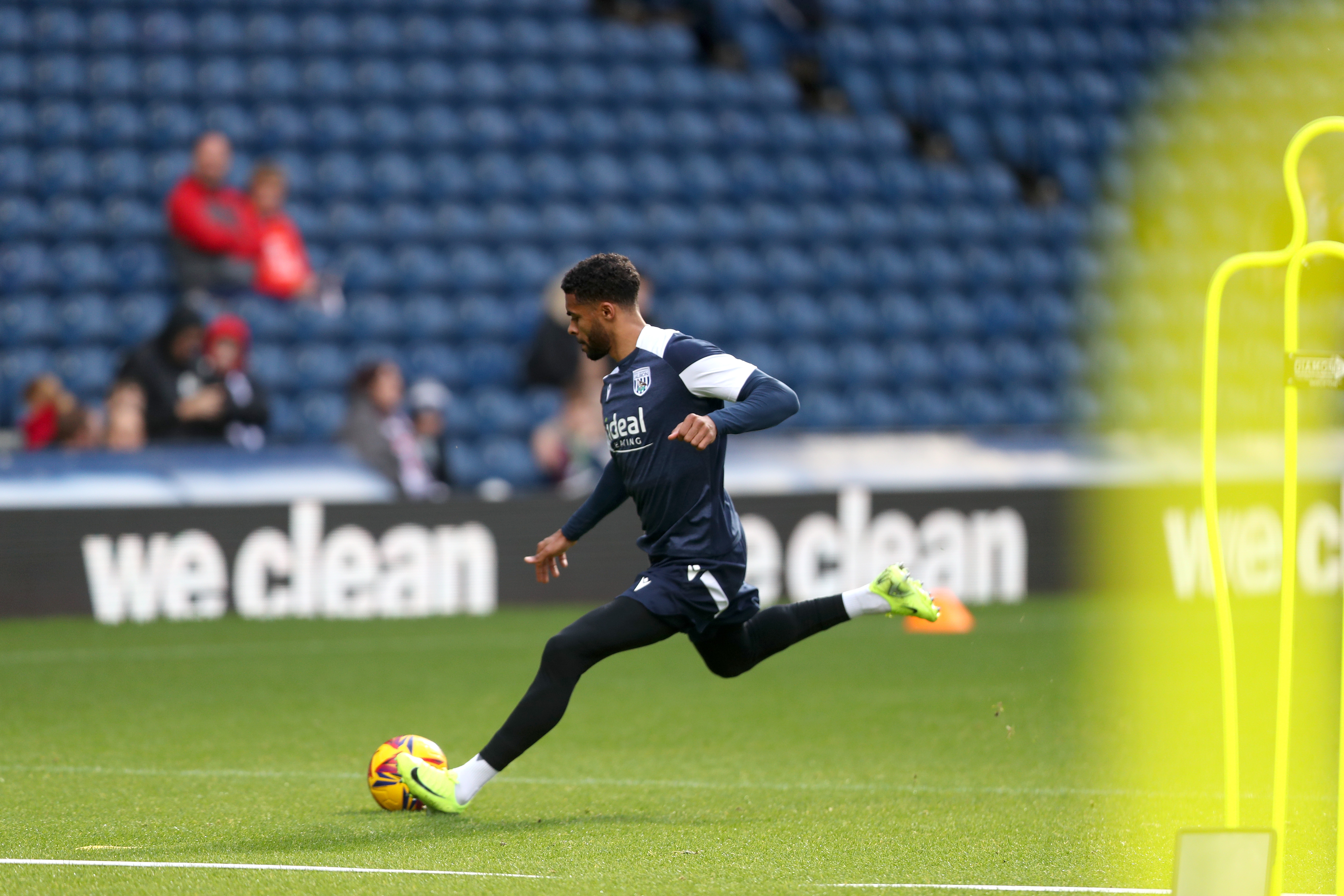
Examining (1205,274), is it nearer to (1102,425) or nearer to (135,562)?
(1102,425)

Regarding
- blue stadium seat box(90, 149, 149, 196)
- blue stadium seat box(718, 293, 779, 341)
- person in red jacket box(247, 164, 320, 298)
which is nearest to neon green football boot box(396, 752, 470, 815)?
person in red jacket box(247, 164, 320, 298)

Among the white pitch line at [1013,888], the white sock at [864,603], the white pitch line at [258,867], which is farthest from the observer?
the white sock at [864,603]

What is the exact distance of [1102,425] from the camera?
14977 millimetres

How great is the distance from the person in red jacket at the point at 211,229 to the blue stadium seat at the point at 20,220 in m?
1.03

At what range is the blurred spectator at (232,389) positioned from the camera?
11297 mm

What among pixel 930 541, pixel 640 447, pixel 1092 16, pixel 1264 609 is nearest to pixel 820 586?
pixel 930 541

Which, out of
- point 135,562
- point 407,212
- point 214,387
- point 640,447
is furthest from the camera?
point 407,212

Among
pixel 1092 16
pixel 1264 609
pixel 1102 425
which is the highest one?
pixel 1092 16

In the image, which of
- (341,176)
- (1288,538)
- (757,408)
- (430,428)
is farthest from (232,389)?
(1288,538)

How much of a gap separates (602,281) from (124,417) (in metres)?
6.68

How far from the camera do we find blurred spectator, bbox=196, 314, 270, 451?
1130 cm

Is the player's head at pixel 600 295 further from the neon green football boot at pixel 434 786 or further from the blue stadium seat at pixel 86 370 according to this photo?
the blue stadium seat at pixel 86 370

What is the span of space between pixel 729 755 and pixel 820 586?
5246 millimetres

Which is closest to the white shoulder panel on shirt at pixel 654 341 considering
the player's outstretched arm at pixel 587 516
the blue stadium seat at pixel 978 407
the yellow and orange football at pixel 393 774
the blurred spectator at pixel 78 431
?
the player's outstretched arm at pixel 587 516
